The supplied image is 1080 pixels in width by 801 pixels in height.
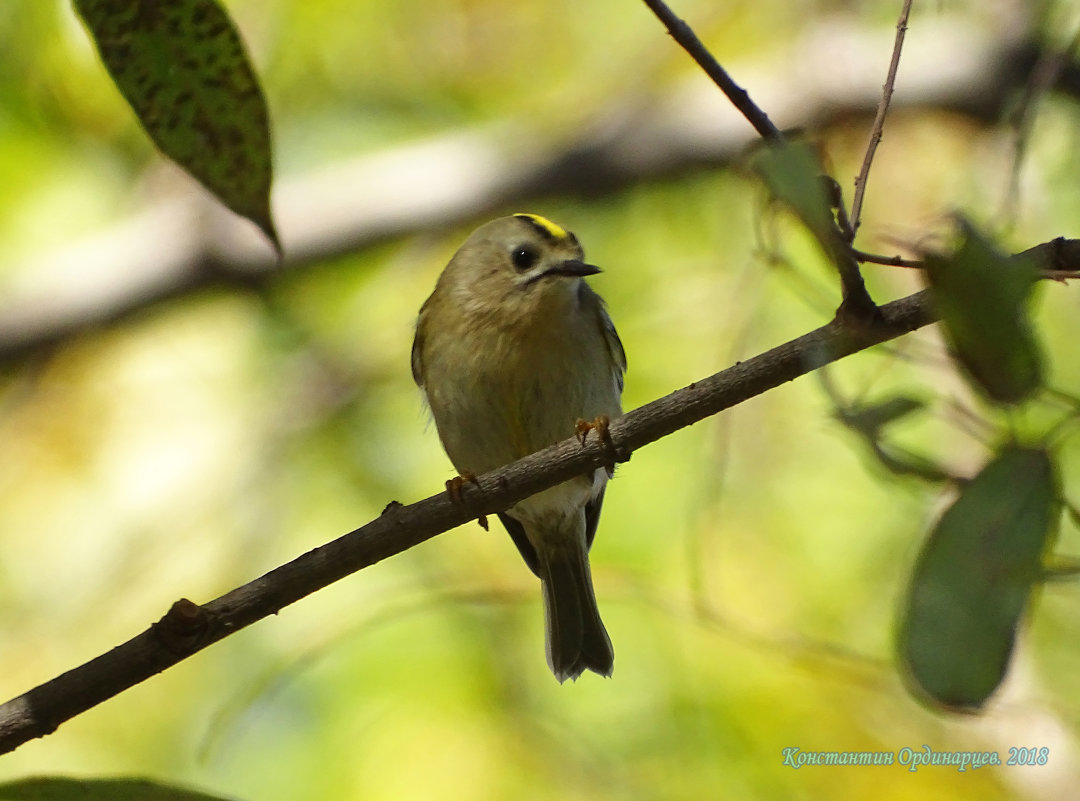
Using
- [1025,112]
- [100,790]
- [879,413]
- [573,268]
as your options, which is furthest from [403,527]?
[1025,112]

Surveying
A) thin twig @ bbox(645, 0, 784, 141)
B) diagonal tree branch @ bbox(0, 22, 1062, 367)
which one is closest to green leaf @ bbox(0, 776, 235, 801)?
thin twig @ bbox(645, 0, 784, 141)

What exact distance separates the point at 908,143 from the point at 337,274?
2.73m

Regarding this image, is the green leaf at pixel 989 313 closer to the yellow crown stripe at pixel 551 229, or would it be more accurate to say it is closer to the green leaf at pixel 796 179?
the green leaf at pixel 796 179

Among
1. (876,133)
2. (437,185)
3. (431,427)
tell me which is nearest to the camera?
(876,133)

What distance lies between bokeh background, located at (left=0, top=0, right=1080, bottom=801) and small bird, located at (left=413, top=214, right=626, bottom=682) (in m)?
0.38

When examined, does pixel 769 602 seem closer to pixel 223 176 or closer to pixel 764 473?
pixel 764 473

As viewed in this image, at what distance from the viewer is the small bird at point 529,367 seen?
9.66 feet

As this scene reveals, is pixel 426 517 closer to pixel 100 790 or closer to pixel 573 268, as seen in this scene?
pixel 100 790

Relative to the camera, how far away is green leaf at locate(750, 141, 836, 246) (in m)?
0.99

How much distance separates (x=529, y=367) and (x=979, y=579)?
194cm

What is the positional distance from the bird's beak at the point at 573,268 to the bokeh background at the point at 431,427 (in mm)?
686

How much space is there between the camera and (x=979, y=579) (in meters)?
1.05

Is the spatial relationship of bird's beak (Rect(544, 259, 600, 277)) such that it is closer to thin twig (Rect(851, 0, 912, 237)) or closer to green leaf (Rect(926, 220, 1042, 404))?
thin twig (Rect(851, 0, 912, 237))

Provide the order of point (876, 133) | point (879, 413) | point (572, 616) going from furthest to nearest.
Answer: point (572, 616) → point (876, 133) → point (879, 413)
